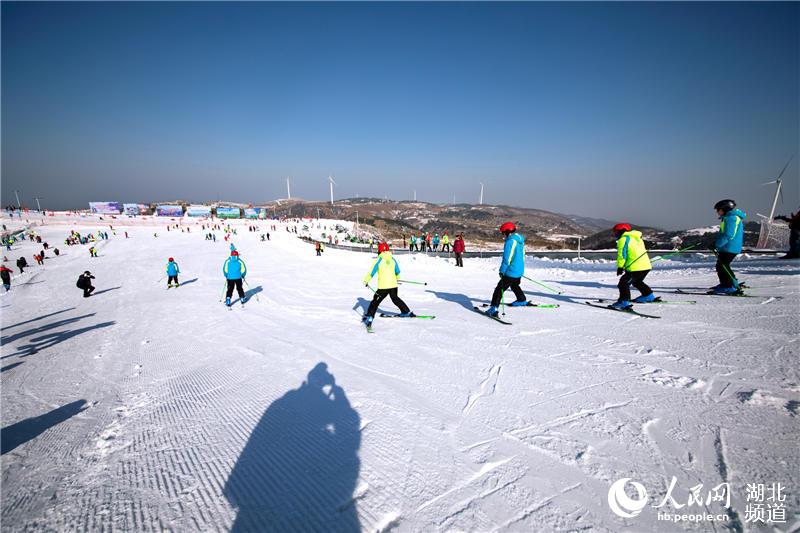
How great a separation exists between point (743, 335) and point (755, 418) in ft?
8.87

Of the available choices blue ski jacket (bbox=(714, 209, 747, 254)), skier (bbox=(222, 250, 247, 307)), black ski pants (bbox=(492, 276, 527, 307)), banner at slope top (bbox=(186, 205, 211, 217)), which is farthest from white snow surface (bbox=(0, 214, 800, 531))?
banner at slope top (bbox=(186, 205, 211, 217))

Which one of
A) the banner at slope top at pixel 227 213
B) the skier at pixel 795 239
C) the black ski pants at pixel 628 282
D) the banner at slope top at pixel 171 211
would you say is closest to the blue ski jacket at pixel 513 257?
the black ski pants at pixel 628 282

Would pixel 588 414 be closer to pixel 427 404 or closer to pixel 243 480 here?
pixel 427 404

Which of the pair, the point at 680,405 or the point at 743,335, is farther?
the point at 743,335

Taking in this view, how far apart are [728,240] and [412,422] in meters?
8.79

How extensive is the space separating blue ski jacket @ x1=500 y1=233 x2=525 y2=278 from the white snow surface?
3.26 feet

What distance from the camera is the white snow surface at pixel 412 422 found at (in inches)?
84.8

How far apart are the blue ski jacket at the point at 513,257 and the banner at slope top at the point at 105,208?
3848 inches

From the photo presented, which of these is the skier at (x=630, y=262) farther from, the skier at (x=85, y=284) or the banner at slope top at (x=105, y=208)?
the banner at slope top at (x=105, y=208)

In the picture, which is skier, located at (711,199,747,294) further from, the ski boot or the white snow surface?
the white snow surface

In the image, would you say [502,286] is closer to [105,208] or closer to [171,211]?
[171,211]

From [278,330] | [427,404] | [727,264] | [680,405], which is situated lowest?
[278,330]

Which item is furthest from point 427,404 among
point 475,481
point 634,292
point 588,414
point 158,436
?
point 634,292

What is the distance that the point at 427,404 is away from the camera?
341 cm
